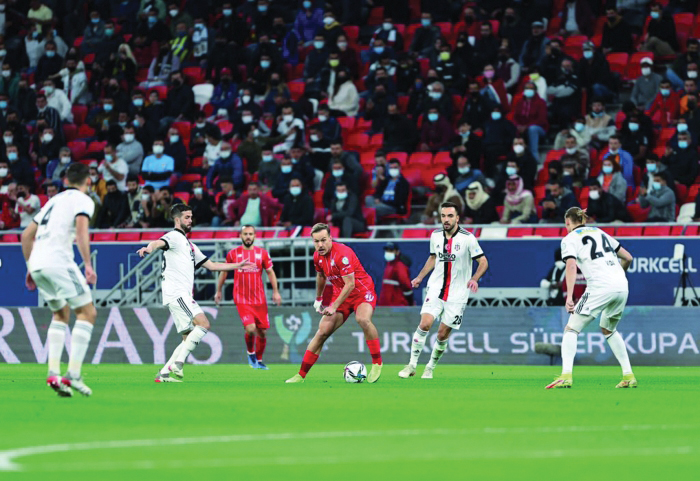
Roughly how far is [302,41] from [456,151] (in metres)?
7.41

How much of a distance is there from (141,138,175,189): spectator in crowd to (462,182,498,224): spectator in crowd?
24.3 ft

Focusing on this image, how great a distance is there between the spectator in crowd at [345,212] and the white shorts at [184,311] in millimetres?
7432

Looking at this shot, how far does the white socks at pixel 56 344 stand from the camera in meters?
11.5

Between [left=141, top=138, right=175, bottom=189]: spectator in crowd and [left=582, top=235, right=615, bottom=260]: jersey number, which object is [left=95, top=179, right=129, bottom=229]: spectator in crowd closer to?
[left=141, top=138, right=175, bottom=189]: spectator in crowd

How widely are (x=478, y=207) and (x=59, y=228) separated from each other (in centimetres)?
1333

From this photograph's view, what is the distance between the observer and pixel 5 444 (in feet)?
26.5

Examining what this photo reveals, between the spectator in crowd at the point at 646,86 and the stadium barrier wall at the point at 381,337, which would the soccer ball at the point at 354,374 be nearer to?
the stadium barrier wall at the point at 381,337

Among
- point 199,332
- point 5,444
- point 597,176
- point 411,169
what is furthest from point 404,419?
point 411,169

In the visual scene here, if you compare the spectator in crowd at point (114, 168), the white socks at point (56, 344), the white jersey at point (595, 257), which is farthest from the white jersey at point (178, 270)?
the spectator in crowd at point (114, 168)

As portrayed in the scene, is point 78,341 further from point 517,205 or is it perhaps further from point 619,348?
point 517,205

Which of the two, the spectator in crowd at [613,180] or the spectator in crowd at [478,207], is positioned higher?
the spectator in crowd at [613,180]

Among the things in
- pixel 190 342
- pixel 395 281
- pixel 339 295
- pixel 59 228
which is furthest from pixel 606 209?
pixel 59 228

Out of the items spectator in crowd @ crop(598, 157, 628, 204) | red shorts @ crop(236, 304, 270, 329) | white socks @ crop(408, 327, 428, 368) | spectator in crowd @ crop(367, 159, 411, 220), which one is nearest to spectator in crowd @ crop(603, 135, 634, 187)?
spectator in crowd @ crop(598, 157, 628, 204)

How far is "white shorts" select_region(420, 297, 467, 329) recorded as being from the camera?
55.9ft
